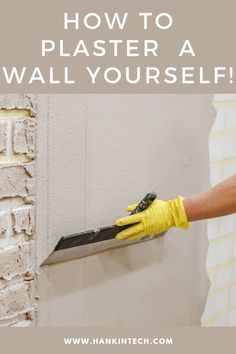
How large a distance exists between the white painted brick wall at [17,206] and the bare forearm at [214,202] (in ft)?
1.89

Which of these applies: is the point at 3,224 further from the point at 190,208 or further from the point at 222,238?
the point at 222,238

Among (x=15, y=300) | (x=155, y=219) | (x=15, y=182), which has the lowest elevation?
(x=15, y=300)

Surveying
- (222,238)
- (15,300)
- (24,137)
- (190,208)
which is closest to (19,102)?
(24,137)

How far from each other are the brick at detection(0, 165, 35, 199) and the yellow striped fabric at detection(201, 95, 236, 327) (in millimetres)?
864

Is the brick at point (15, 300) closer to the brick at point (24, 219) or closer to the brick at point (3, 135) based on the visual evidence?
the brick at point (24, 219)

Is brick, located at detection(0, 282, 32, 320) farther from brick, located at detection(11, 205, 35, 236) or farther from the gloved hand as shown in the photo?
the gloved hand

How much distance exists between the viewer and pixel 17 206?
1686 millimetres

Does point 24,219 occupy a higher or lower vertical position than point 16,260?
higher

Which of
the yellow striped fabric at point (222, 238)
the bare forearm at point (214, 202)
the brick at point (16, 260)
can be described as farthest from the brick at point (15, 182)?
the yellow striped fabric at point (222, 238)

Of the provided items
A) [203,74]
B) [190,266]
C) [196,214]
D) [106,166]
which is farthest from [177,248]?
[203,74]

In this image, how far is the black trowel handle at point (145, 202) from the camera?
6.28 feet

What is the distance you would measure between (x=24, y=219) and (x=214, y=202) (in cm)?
67

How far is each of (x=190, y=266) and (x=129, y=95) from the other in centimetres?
81

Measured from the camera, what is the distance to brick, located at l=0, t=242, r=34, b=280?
1681mm
